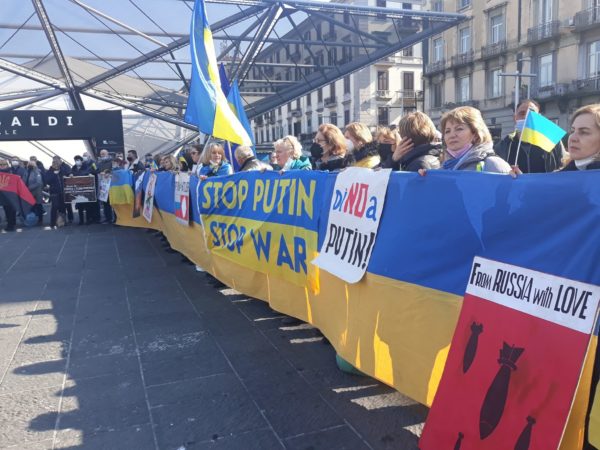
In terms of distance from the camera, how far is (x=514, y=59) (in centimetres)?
3997

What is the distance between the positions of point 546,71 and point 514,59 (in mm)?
3193

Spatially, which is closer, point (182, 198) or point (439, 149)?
point (439, 149)

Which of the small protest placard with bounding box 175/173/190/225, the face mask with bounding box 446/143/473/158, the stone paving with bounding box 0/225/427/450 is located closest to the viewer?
the stone paving with bounding box 0/225/427/450

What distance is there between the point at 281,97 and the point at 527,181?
21.3 metres

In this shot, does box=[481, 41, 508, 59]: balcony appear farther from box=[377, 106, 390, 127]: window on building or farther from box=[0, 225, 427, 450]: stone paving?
box=[0, 225, 427, 450]: stone paving

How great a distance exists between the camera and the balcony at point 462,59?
44.5m

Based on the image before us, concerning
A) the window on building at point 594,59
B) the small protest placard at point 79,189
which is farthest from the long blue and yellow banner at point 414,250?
the window on building at point 594,59

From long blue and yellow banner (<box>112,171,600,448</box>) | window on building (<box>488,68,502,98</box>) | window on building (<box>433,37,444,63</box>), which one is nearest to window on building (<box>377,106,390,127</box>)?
window on building (<box>433,37,444,63</box>)

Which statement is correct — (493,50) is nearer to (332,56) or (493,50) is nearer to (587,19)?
(587,19)

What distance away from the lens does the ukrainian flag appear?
10.6 ft

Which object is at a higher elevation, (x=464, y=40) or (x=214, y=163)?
(x=464, y=40)

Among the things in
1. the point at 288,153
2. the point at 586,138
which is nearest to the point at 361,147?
the point at 288,153

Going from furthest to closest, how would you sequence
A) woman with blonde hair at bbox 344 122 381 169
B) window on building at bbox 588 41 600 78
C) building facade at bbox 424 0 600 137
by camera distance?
building facade at bbox 424 0 600 137 → window on building at bbox 588 41 600 78 → woman with blonde hair at bbox 344 122 381 169

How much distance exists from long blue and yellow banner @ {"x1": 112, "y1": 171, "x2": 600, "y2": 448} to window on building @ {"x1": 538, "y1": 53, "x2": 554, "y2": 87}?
123 ft
